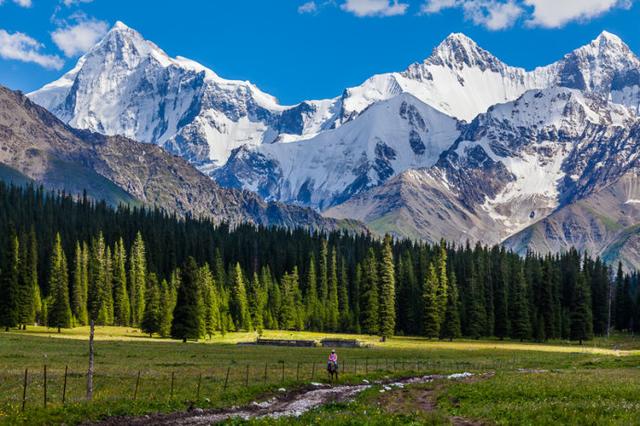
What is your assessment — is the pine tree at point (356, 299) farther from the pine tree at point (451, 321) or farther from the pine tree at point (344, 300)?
the pine tree at point (451, 321)

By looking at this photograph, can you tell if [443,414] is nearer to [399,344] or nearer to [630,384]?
[630,384]

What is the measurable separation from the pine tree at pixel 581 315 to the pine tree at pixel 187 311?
8072cm

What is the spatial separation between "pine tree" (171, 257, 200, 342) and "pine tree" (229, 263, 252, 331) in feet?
104

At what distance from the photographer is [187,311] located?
128500 millimetres

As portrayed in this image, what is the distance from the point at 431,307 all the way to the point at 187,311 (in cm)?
5000

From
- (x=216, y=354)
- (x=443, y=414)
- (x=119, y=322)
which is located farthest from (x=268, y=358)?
(x=119, y=322)

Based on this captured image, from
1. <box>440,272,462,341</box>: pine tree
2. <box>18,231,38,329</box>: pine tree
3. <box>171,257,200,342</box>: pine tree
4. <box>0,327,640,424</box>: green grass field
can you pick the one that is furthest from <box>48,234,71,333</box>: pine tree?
<box>440,272,462,341</box>: pine tree

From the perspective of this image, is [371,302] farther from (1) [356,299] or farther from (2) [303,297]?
(2) [303,297]

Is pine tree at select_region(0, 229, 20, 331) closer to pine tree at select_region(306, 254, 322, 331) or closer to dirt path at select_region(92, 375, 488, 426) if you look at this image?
pine tree at select_region(306, 254, 322, 331)

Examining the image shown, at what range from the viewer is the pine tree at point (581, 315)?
537 feet

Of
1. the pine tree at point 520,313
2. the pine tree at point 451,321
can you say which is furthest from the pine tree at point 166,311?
the pine tree at point 520,313

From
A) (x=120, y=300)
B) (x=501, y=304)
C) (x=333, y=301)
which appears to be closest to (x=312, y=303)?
(x=333, y=301)

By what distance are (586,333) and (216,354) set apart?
330 ft

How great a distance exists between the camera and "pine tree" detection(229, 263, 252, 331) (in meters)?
162
